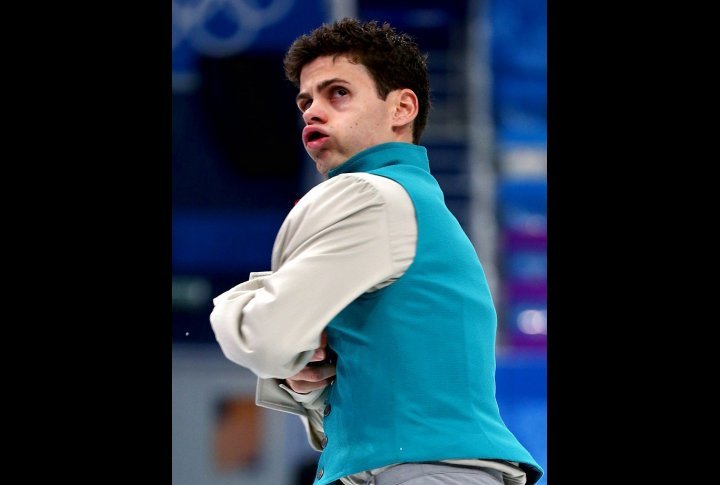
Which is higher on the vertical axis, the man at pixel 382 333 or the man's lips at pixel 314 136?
the man's lips at pixel 314 136

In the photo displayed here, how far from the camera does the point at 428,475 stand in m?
1.80

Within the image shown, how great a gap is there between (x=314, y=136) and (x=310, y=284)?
52 cm

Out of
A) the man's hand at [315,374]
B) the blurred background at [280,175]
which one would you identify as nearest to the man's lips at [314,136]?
the man's hand at [315,374]

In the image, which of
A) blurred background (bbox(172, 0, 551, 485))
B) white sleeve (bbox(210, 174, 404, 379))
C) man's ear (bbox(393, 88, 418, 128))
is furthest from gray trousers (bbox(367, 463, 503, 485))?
blurred background (bbox(172, 0, 551, 485))

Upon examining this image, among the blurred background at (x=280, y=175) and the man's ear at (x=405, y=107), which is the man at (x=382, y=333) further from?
the blurred background at (x=280, y=175)

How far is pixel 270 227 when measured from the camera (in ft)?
14.8

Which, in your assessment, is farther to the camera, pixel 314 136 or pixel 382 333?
pixel 314 136

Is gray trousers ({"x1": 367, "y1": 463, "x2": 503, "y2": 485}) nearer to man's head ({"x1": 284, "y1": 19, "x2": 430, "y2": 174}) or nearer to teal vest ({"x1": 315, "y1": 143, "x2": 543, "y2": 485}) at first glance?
teal vest ({"x1": 315, "y1": 143, "x2": 543, "y2": 485})

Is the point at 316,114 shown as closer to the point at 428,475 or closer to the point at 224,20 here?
the point at 428,475

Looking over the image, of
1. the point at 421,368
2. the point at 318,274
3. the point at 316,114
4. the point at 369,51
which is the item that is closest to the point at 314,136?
the point at 316,114

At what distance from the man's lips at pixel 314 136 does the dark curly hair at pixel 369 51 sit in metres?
0.18

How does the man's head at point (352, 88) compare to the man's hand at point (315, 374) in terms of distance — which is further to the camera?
the man's head at point (352, 88)

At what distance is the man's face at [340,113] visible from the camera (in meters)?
2.21
